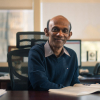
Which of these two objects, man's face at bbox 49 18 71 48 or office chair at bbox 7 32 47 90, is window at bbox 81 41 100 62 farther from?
man's face at bbox 49 18 71 48

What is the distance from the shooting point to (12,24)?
464cm

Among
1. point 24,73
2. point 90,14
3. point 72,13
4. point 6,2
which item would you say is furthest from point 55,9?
point 24,73

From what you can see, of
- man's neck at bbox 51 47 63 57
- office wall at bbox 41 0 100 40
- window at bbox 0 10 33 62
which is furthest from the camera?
window at bbox 0 10 33 62

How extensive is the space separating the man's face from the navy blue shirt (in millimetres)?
143

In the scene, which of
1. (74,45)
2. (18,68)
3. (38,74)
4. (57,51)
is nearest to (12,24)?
(74,45)

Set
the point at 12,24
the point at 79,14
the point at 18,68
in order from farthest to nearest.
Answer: the point at 12,24 < the point at 79,14 < the point at 18,68

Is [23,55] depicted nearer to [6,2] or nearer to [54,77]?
[54,77]

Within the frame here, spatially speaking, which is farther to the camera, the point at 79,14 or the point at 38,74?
the point at 79,14

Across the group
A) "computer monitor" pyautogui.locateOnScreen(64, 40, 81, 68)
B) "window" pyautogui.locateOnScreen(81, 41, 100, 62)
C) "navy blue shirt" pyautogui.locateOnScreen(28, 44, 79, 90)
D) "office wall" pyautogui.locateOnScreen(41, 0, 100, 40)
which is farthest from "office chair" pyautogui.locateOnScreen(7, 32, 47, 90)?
"window" pyautogui.locateOnScreen(81, 41, 100, 62)

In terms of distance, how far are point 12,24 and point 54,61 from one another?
3.41 m

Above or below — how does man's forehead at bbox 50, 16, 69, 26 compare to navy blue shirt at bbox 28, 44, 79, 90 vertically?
above

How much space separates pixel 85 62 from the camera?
4.29 m

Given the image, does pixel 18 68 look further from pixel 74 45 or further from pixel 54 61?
pixel 74 45

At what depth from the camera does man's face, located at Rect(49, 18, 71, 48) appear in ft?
4.46
